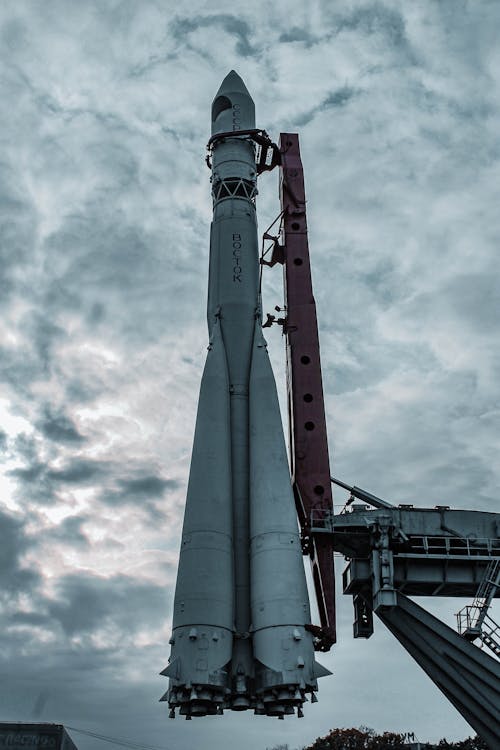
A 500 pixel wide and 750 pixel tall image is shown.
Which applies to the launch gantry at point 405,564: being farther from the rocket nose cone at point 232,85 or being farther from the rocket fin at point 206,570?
the rocket nose cone at point 232,85

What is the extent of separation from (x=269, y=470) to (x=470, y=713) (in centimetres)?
1213

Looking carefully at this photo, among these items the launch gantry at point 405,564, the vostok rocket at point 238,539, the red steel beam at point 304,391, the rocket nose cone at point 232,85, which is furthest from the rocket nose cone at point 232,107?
the launch gantry at point 405,564

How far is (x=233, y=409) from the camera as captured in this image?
28.7 metres

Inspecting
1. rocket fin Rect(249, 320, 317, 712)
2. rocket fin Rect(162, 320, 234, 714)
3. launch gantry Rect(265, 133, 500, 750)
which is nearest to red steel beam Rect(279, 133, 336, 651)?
launch gantry Rect(265, 133, 500, 750)

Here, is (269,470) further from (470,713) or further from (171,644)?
(470,713)

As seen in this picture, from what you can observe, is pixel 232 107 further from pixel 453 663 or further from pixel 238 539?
pixel 453 663

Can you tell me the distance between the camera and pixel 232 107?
35406mm

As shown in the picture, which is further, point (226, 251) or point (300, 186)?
point (300, 186)

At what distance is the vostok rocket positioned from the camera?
76.2 ft

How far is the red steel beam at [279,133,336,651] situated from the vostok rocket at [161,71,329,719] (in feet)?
12.4

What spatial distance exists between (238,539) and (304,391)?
9.77 m

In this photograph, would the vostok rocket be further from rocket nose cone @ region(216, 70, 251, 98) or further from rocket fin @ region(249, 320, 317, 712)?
rocket nose cone @ region(216, 70, 251, 98)

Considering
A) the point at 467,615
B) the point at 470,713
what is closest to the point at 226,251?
the point at 467,615

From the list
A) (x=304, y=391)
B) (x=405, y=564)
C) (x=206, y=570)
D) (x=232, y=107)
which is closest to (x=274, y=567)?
(x=206, y=570)
